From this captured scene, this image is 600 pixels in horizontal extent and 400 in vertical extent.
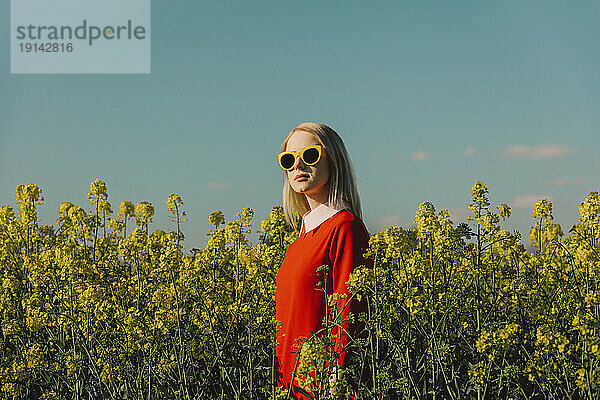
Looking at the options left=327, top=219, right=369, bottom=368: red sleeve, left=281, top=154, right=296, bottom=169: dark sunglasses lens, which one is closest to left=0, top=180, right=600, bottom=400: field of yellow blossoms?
left=327, top=219, right=369, bottom=368: red sleeve

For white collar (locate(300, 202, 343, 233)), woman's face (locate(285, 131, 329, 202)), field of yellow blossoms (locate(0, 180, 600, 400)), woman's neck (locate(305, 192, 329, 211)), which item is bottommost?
field of yellow blossoms (locate(0, 180, 600, 400))

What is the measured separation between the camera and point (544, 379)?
292cm

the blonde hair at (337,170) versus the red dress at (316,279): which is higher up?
the blonde hair at (337,170)

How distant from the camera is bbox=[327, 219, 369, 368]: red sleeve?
115 inches

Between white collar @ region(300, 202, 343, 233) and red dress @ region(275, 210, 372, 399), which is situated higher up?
white collar @ region(300, 202, 343, 233)

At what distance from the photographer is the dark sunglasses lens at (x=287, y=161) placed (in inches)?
133

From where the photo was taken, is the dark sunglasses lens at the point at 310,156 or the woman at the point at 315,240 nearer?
the woman at the point at 315,240

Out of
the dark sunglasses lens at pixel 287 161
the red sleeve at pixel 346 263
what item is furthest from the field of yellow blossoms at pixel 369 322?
the dark sunglasses lens at pixel 287 161

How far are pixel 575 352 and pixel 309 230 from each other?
1.33 meters

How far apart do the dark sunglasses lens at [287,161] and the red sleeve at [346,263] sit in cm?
47

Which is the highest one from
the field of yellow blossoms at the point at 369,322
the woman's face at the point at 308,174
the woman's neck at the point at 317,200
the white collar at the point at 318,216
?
the woman's face at the point at 308,174

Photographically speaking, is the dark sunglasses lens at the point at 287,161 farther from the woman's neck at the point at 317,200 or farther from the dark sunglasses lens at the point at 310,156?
the woman's neck at the point at 317,200

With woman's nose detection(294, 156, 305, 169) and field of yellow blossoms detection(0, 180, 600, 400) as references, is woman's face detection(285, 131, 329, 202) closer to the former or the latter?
woman's nose detection(294, 156, 305, 169)

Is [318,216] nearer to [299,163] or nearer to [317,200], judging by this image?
[317,200]
